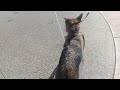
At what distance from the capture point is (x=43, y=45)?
8.39m

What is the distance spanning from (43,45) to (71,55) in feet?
7.75

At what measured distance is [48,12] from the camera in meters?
11.1

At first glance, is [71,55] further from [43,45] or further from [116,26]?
[116,26]

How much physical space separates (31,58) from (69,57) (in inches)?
74.3

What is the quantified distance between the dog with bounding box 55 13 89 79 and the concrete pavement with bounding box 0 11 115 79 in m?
0.69

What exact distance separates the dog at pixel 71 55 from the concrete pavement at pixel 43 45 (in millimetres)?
693

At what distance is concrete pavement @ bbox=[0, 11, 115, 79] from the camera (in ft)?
23.2

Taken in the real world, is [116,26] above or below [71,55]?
below

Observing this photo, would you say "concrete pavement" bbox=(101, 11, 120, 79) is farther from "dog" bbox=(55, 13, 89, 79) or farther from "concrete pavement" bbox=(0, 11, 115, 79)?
"dog" bbox=(55, 13, 89, 79)

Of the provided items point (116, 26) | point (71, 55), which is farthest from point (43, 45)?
point (116, 26)

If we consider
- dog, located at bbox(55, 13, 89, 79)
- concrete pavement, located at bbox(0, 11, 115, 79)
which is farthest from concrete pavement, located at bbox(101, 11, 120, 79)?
dog, located at bbox(55, 13, 89, 79)

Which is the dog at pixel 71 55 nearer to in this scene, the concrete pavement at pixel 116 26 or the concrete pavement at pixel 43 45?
the concrete pavement at pixel 43 45
